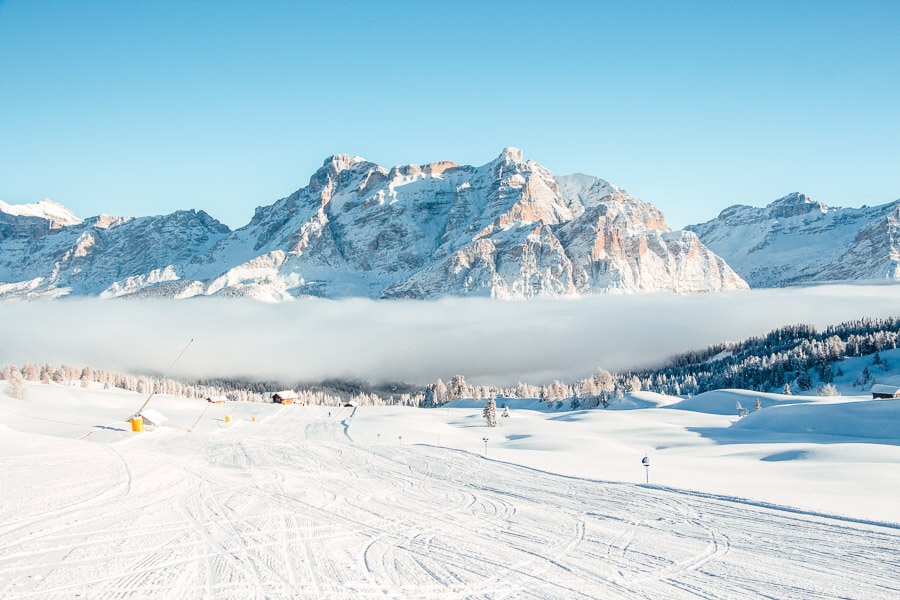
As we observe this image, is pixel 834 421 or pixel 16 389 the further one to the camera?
pixel 16 389

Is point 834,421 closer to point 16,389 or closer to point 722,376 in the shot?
point 16,389

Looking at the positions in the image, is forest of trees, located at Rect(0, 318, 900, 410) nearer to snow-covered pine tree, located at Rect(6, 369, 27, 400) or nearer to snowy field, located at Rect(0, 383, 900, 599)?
snow-covered pine tree, located at Rect(6, 369, 27, 400)

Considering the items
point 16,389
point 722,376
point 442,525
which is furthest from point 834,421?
point 722,376

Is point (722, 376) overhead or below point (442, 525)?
below

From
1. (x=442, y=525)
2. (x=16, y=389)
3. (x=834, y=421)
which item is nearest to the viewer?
(x=442, y=525)

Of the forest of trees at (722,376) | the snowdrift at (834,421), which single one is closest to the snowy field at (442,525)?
the snowdrift at (834,421)

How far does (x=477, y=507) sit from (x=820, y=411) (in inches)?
1945

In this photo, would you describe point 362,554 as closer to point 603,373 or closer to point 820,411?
point 820,411

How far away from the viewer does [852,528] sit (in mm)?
13281

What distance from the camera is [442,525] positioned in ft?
48.8

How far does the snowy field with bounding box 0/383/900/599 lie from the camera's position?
10359 millimetres

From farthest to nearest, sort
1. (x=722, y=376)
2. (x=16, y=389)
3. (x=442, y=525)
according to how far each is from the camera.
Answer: (x=722, y=376), (x=16, y=389), (x=442, y=525)

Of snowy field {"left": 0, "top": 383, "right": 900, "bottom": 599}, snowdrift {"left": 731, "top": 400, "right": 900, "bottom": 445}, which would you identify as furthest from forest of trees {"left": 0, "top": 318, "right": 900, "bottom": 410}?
snowy field {"left": 0, "top": 383, "right": 900, "bottom": 599}

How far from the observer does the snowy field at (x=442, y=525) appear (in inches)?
408
